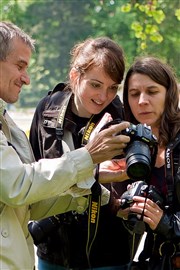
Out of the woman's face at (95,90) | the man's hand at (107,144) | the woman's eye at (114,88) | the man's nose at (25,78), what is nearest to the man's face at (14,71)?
the man's nose at (25,78)

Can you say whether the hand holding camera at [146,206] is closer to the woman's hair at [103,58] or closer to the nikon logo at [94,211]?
the nikon logo at [94,211]

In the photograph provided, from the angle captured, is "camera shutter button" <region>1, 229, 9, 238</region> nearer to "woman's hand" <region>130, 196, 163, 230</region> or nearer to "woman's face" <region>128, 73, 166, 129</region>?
"woman's hand" <region>130, 196, 163, 230</region>

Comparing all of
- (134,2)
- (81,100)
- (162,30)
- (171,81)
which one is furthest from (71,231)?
(162,30)

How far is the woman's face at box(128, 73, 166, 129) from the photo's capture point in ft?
10.9

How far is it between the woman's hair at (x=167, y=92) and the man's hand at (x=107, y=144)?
1.78 feet

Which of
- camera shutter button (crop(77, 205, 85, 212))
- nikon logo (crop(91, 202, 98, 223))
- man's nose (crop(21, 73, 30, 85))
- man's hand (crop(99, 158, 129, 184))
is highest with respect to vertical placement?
man's nose (crop(21, 73, 30, 85))

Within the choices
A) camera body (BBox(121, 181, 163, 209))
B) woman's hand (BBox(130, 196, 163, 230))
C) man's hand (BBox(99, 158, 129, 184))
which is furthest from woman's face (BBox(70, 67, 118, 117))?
woman's hand (BBox(130, 196, 163, 230))

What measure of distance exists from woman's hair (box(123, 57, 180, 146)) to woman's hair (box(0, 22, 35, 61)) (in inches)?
31.1

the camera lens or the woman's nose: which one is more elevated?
the woman's nose

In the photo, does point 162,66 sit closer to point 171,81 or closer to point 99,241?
point 171,81

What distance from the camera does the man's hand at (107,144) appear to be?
2.71 metres

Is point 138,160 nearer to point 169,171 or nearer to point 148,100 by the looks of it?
point 169,171

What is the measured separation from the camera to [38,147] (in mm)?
3557

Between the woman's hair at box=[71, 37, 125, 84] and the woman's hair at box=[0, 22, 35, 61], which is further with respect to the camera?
the woman's hair at box=[71, 37, 125, 84]
